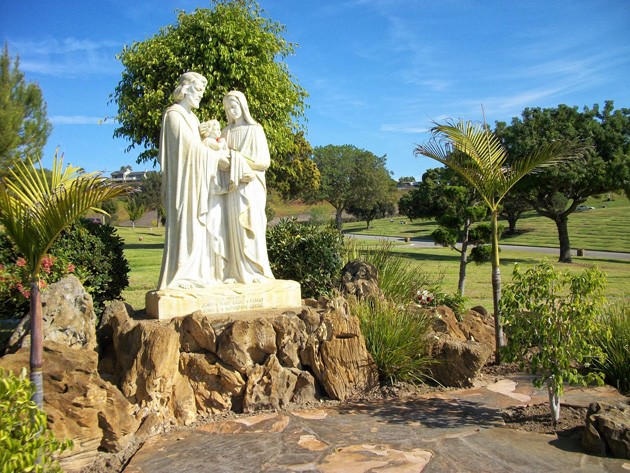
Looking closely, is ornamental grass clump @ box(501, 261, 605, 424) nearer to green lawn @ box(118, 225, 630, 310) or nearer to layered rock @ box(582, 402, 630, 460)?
layered rock @ box(582, 402, 630, 460)

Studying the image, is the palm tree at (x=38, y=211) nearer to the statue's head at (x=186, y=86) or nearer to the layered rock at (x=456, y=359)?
the statue's head at (x=186, y=86)

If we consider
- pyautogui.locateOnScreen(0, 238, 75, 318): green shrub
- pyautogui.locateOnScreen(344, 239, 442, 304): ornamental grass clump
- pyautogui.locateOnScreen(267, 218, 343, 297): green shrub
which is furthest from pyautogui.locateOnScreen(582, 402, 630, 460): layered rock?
pyautogui.locateOnScreen(0, 238, 75, 318): green shrub

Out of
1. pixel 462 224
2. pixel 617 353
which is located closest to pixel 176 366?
pixel 617 353

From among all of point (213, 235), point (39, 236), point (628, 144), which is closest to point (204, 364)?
point (213, 235)

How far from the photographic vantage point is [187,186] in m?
6.45

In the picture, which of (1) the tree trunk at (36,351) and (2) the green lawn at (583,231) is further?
(2) the green lawn at (583,231)

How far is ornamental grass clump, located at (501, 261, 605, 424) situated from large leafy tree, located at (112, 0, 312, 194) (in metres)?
11.7

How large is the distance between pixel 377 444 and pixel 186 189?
3580mm

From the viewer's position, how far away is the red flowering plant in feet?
23.2

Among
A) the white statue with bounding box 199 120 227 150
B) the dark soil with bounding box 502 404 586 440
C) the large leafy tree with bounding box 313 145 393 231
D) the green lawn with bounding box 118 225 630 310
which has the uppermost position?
the large leafy tree with bounding box 313 145 393 231

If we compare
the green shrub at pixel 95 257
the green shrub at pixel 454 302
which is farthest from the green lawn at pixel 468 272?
the green shrub at pixel 95 257

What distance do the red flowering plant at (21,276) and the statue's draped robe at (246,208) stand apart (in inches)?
91.0

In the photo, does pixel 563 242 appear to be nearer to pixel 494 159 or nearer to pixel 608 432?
pixel 494 159

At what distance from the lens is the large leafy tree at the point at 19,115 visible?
2086 centimetres
